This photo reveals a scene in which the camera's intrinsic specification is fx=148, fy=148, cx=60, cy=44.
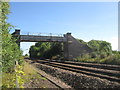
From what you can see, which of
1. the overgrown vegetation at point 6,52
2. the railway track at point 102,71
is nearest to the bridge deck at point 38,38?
the railway track at point 102,71

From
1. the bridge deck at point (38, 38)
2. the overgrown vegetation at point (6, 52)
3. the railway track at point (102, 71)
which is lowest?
the railway track at point (102, 71)

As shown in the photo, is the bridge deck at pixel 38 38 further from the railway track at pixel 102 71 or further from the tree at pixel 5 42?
the tree at pixel 5 42

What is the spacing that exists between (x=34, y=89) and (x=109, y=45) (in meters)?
45.0

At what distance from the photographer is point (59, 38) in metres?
34.7

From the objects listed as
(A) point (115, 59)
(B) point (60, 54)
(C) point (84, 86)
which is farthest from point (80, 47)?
(C) point (84, 86)

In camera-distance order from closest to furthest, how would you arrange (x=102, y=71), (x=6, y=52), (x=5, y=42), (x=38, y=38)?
(x=6, y=52) → (x=5, y=42) → (x=102, y=71) → (x=38, y=38)

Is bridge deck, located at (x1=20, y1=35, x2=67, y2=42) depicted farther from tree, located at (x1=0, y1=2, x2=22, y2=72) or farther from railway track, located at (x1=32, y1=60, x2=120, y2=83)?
tree, located at (x1=0, y1=2, x2=22, y2=72)

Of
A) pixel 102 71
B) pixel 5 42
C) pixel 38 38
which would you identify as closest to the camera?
pixel 5 42

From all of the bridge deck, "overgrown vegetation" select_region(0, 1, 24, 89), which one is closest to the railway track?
"overgrown vegetation" select_region(0, 1, 24, 89)

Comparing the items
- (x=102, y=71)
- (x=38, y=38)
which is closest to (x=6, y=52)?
(x=102, y=71)

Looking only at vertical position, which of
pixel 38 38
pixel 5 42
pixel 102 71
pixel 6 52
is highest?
pixel 38 38

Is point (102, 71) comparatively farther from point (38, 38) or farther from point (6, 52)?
point (38, 38)

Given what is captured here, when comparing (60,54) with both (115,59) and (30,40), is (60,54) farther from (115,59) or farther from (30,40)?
(115,59)

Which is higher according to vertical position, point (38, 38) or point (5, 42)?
point (38, 38)
